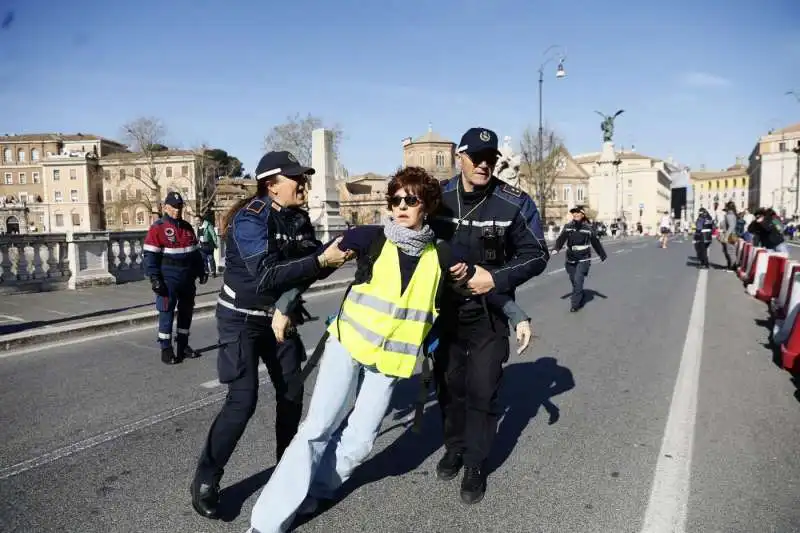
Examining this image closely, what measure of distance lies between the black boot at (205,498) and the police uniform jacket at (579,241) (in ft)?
29.7

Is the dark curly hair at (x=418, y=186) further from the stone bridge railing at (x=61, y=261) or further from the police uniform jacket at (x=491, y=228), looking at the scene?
the stone bridge railing at (x=61, y=261)

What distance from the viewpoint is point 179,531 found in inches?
121

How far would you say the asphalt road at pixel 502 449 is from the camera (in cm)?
326

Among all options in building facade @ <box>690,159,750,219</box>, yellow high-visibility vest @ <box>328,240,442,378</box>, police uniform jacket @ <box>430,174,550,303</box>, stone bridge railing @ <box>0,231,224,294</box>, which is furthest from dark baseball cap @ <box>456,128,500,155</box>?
building facade @ <box>690,159,750,219</box>

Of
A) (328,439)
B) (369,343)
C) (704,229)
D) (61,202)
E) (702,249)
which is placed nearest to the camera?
(369,343)

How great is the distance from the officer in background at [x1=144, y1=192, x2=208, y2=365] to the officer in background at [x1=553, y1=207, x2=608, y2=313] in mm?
6669

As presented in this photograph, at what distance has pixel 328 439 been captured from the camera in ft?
9.76

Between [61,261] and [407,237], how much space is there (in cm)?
1337

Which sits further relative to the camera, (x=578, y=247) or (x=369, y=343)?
(x=578, y=247)

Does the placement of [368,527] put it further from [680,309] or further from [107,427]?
[680,309]

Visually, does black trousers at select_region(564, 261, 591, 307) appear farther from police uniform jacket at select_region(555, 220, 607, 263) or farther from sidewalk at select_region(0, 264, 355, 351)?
sidewalk at select_region(0, 264, 355, 351)

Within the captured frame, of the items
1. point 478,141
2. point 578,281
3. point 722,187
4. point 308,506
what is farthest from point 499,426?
point 722,187

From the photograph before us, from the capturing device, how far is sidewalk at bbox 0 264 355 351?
27.8ft

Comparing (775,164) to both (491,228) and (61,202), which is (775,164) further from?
(491,228)
